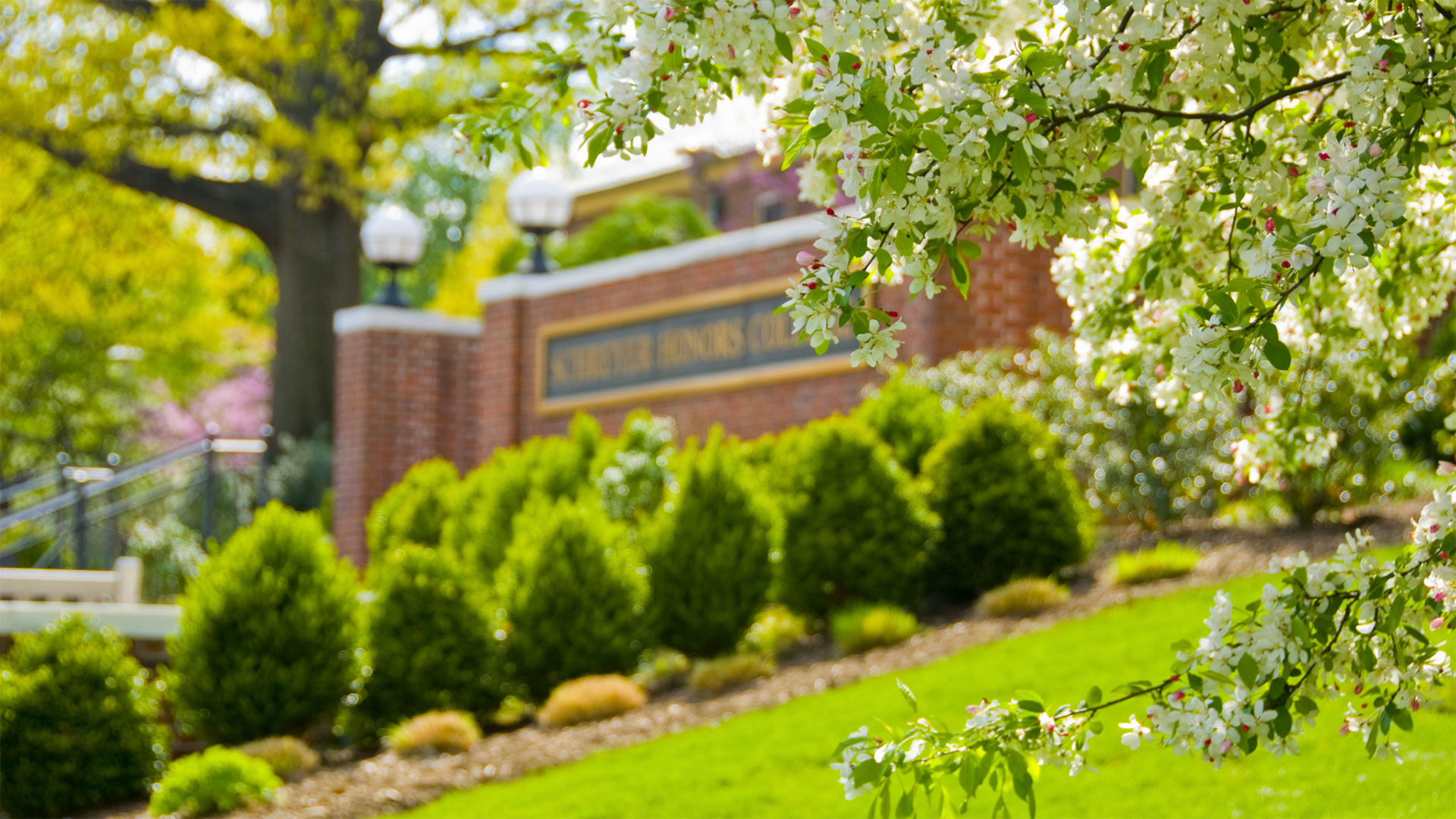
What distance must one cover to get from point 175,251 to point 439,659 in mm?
14022

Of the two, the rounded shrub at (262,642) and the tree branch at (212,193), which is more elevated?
the tree branch at (212,193)

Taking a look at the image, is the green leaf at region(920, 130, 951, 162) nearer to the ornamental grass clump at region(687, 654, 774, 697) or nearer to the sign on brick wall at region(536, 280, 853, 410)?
the ornamental grass clump at region(687, 654, 774, 697)

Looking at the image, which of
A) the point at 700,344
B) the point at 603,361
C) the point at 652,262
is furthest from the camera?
the point at 603,361

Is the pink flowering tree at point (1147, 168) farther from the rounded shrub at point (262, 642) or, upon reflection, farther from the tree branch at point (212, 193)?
the tree branch at point (212, 193)

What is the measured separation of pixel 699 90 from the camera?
383 cm

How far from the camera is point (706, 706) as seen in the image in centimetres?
787

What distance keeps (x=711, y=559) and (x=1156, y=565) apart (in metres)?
2.51

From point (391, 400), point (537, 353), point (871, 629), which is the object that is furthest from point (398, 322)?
point (871, 629)

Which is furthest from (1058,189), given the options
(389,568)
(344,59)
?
(344,59)

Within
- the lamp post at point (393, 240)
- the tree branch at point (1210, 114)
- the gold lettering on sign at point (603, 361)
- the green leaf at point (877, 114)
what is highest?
the lamp post at point (393, 240)

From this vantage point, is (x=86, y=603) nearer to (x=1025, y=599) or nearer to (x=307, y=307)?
(x=1025, y=599)

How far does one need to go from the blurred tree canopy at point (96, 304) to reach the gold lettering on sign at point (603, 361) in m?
8.00

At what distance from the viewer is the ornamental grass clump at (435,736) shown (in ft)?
26.5

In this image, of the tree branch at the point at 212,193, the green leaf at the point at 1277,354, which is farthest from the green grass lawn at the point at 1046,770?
the tree branch at the point at 212,193
